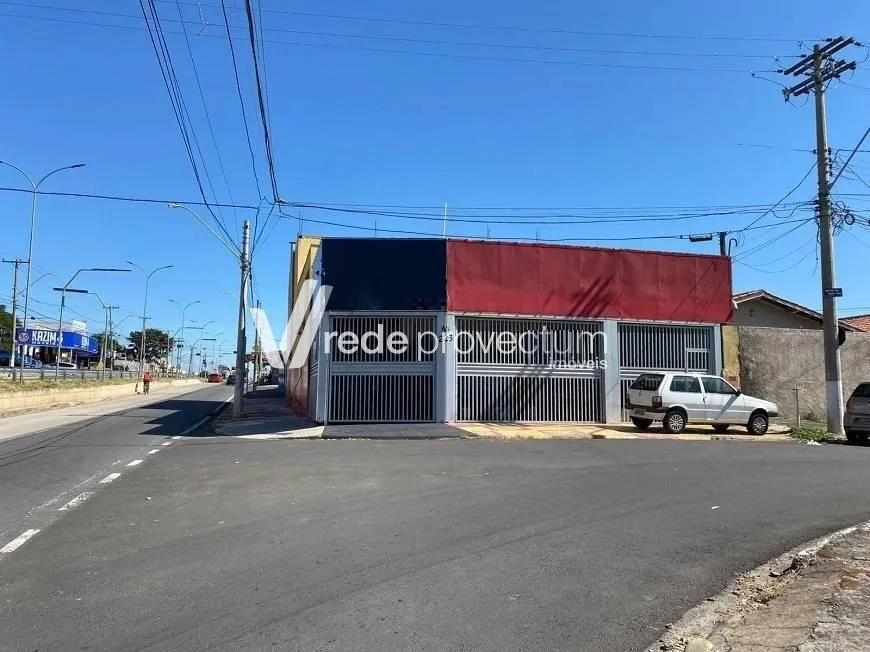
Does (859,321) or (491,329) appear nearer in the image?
(491,329)

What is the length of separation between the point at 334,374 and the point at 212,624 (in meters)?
14.9

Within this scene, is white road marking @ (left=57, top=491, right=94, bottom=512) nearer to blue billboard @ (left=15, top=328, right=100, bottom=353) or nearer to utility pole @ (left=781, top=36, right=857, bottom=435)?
utility pole @ (left=781, top=36, right=857, bottom=435)

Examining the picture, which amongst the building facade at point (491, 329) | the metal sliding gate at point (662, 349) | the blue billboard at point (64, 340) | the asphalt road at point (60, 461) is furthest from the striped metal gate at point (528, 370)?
the blue billboard at point (64, 340)

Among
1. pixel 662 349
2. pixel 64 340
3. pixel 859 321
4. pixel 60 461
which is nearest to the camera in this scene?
pixel 60 461

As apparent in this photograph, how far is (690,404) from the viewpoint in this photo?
1819cm

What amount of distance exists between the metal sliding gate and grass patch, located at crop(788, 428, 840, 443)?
3.42 metres

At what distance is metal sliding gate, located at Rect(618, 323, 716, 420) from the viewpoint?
20.8 meters

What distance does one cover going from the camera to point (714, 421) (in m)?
18.5

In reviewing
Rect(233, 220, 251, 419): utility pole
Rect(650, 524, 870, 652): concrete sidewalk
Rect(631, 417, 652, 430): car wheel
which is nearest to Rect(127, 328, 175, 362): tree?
Rect(233, 220, 251, 419): utility pole

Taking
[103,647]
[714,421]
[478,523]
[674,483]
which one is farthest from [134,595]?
[714,421]

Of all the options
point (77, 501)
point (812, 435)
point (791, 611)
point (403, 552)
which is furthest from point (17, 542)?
point (812, 435)

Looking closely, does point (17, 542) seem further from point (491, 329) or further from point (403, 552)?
point (491, 329)

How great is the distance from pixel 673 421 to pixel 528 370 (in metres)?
4.47

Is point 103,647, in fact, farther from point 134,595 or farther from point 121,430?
point 121,430
